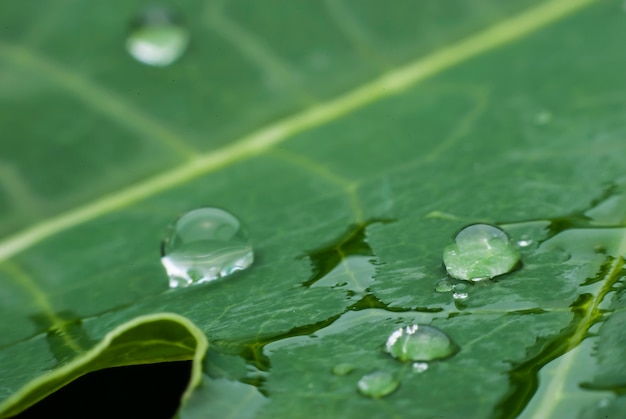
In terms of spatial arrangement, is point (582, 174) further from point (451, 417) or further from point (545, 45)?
point (451, 417)

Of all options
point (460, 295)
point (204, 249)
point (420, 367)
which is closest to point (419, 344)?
point (420, 367)

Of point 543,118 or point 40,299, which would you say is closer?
point 40,299

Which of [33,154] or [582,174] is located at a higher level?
[33,154]

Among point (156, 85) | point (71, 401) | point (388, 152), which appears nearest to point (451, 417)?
point (71, 401)

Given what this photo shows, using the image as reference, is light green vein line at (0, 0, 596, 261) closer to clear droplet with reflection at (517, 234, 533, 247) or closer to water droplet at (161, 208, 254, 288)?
water droplet at (161, 208, 254, 288)

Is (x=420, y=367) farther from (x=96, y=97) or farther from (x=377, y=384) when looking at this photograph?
(x=96, y=97)

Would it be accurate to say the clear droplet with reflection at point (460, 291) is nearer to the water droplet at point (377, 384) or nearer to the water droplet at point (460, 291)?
the water droplet at point (460, 291)

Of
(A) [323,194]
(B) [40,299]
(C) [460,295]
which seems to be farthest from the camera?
(A) [323,194]
